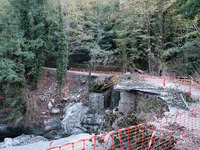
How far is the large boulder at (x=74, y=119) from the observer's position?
11086mm

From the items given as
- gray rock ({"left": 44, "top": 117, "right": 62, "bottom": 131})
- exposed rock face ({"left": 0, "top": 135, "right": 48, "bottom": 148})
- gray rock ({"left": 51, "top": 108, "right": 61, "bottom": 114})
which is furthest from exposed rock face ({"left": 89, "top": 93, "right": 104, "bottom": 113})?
exposed rock face ({"left": 0, "top": 135, "right": 48, "bottom": 148})

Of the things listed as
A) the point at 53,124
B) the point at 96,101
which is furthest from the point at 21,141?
the point at 96,101

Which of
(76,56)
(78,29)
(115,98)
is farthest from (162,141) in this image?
(76,56)

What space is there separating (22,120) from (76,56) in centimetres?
1222

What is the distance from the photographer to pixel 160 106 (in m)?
7.07

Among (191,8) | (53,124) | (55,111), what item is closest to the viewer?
(191,8)

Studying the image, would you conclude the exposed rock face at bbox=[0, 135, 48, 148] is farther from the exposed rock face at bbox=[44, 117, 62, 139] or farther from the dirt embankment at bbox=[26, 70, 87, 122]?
the dirt embankment at bbox=[26, 70, 87, 122]

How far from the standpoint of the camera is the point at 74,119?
11.8 meters

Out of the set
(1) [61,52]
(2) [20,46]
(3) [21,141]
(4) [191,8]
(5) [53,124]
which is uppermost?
(4) [191,8]

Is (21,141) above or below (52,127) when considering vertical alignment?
below

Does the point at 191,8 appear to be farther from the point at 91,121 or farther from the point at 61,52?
the point at 61,52

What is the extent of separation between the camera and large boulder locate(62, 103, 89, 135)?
11.1 meters

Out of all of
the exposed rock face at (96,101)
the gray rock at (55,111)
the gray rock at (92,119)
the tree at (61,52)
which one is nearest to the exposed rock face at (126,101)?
the gray rock at (92,119)

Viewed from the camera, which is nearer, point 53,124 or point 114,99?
point 114,99
